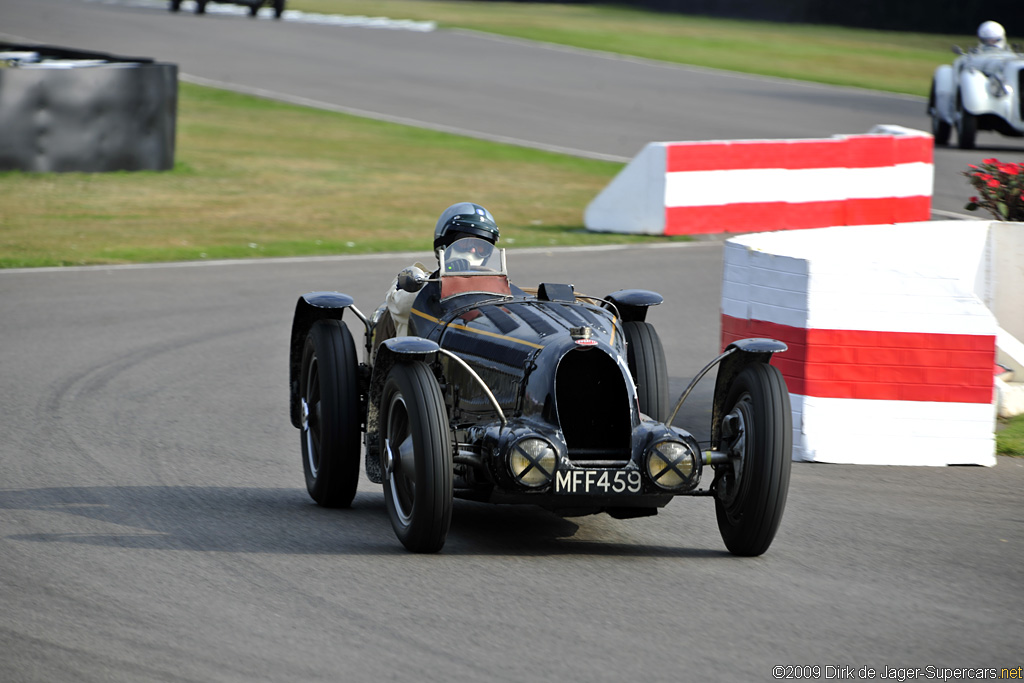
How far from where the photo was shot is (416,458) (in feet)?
19.6

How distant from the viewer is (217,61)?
37438 mm

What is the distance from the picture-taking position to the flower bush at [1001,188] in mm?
11414

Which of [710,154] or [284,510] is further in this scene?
[710,154]

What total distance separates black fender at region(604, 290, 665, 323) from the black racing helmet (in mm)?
728

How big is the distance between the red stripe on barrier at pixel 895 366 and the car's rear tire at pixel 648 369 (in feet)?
4.30

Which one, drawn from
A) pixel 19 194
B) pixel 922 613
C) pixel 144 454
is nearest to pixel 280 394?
→ pixel 144 454

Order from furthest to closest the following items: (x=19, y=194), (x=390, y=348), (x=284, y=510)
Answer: (x=19, y=194) < (x=284, y=510) < (x=390, y=348)

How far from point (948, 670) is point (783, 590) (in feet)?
3.21

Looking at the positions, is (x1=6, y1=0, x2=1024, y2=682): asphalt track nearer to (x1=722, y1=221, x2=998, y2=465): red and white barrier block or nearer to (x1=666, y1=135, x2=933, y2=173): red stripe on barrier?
(x1=722, y1=221, x2=998, y2=465): red and white barrier block

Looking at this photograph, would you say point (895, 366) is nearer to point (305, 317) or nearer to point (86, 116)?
point (305, 317)

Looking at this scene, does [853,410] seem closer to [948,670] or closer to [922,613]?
[922,613]

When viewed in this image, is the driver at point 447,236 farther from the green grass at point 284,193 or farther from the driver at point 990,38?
the driver at point 990,38

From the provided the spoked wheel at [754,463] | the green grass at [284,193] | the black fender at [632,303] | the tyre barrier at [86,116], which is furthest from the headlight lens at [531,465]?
the tyre barrier at [86,116]

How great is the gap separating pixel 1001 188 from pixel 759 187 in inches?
246
